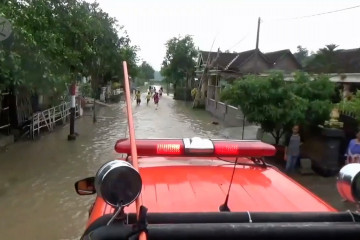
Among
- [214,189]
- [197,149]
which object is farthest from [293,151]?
[214,189]

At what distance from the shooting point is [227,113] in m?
21.1

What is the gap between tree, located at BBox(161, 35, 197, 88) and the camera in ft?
143

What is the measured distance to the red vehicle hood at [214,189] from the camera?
77.7 inches

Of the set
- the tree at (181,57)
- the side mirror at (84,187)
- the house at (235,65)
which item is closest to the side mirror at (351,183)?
the side mirror at (84,187)

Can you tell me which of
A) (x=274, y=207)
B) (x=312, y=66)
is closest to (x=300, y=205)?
(x=274, y=207)

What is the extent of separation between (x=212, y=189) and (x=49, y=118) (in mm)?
14146

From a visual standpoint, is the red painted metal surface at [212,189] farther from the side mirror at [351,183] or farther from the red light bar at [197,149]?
the side mirror at [351,183]

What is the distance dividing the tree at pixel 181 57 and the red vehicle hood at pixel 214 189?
134 feet

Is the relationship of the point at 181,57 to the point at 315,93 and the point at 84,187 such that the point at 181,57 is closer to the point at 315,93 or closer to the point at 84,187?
the point at 315,93

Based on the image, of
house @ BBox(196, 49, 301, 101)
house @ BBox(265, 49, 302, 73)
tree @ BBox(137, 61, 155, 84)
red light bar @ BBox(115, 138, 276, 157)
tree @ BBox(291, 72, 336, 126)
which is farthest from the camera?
tree @ BBox(137, 61, 155, 84)

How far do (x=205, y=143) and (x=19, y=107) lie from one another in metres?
12.9

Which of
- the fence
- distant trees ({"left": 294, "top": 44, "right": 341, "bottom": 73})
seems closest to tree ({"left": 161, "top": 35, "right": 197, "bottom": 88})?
distant trees ({"left": 294, "top": 44, "right": 341, "bottom": 73})

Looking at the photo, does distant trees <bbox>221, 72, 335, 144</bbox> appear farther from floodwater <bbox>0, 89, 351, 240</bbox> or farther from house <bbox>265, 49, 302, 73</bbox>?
house <bbox>265, 49, 302, 73</bbox>

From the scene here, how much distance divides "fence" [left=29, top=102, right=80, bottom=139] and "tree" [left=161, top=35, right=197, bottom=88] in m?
26.1
